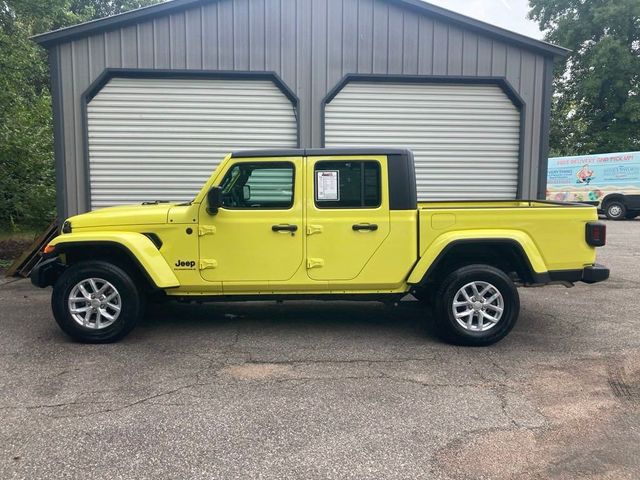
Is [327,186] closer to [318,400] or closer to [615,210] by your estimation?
[318,400]

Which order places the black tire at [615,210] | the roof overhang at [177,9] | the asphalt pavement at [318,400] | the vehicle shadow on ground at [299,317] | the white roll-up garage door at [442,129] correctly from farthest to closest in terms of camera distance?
the black tire at [615,210], the white roll-up garage door at [442,129], the roof overhang at [177,9], the vehicle shadow on ground at [299,317], the asphalt pavement at [318,400]

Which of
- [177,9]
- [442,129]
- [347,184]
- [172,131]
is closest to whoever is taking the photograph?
[347,184]

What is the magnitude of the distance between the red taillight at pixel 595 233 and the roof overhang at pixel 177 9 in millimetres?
5030

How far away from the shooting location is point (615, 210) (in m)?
21.9

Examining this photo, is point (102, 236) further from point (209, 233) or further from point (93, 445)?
point (93, 445)

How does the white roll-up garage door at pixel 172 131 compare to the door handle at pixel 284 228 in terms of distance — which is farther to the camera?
the white roll-up garage door at pixel 172 131

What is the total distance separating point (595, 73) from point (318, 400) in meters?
31.9

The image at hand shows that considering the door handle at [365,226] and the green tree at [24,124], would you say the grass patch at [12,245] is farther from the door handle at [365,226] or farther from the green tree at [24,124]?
the door handle at [365,226]

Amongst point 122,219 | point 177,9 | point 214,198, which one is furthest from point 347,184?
point 177,9

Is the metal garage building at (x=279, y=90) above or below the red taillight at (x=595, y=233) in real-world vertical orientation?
above

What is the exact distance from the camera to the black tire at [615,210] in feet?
71.1

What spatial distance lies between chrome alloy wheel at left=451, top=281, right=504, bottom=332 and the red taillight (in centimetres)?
102

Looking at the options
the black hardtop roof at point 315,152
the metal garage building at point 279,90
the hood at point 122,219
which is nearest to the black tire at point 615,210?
the metal garage building at point 279,90

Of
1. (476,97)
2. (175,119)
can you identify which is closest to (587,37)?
(476,97)
